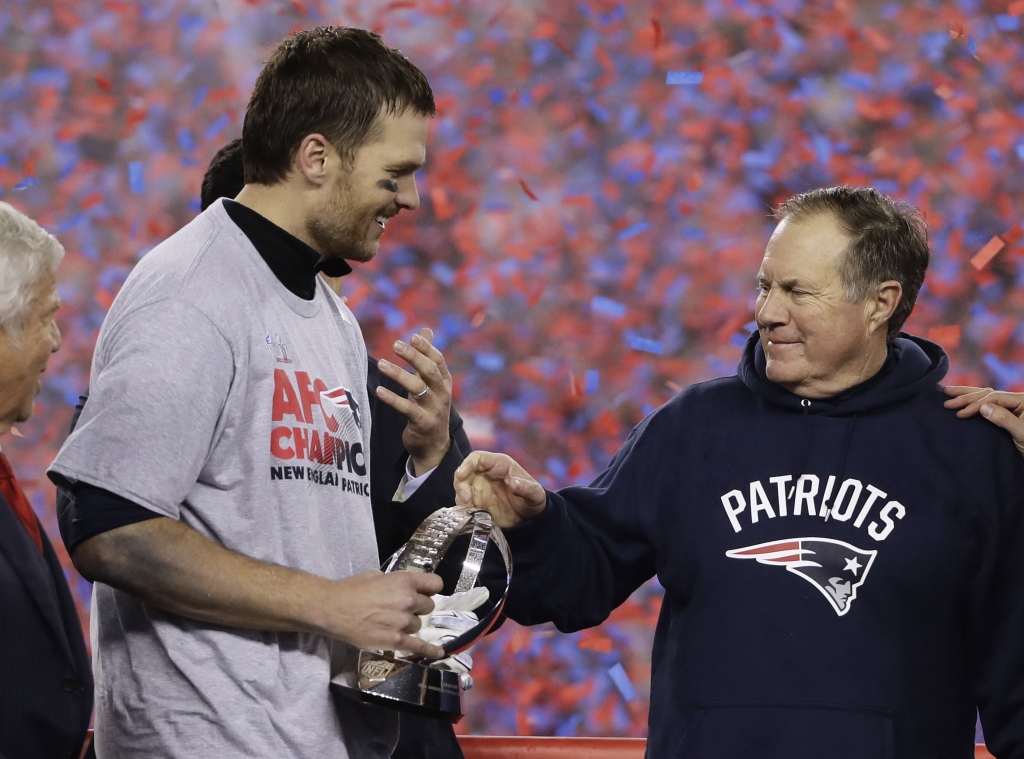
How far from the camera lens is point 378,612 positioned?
1318 mm

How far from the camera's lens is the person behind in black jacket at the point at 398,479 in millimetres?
1773

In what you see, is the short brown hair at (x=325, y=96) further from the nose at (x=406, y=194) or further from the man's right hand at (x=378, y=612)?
the man's right hand at (x=378, y=612)

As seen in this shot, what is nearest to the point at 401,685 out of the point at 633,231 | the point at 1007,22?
the point at 633,231

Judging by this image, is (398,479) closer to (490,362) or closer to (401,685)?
(401,685)

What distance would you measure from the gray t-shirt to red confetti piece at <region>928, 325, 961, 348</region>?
2190 millimetres

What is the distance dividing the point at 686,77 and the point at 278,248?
80.0 inches

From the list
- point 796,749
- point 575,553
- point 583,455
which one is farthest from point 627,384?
point 796,749

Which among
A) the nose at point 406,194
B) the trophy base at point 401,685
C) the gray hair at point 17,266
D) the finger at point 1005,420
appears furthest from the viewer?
the finger at point 1005,420

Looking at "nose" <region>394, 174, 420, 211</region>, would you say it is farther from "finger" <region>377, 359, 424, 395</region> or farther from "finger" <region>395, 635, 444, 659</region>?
"finger" <region>395, 635, 444, 659</region>

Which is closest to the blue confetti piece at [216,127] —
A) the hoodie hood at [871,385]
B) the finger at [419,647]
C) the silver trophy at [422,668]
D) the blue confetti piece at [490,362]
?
the blue confetti piece at [490,362]

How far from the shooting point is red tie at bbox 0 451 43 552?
1672 millimetres

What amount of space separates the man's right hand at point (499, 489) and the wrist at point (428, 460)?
0.21 ft

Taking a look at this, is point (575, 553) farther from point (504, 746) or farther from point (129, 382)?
point (504, 746)

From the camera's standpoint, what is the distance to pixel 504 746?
9.19 ft
